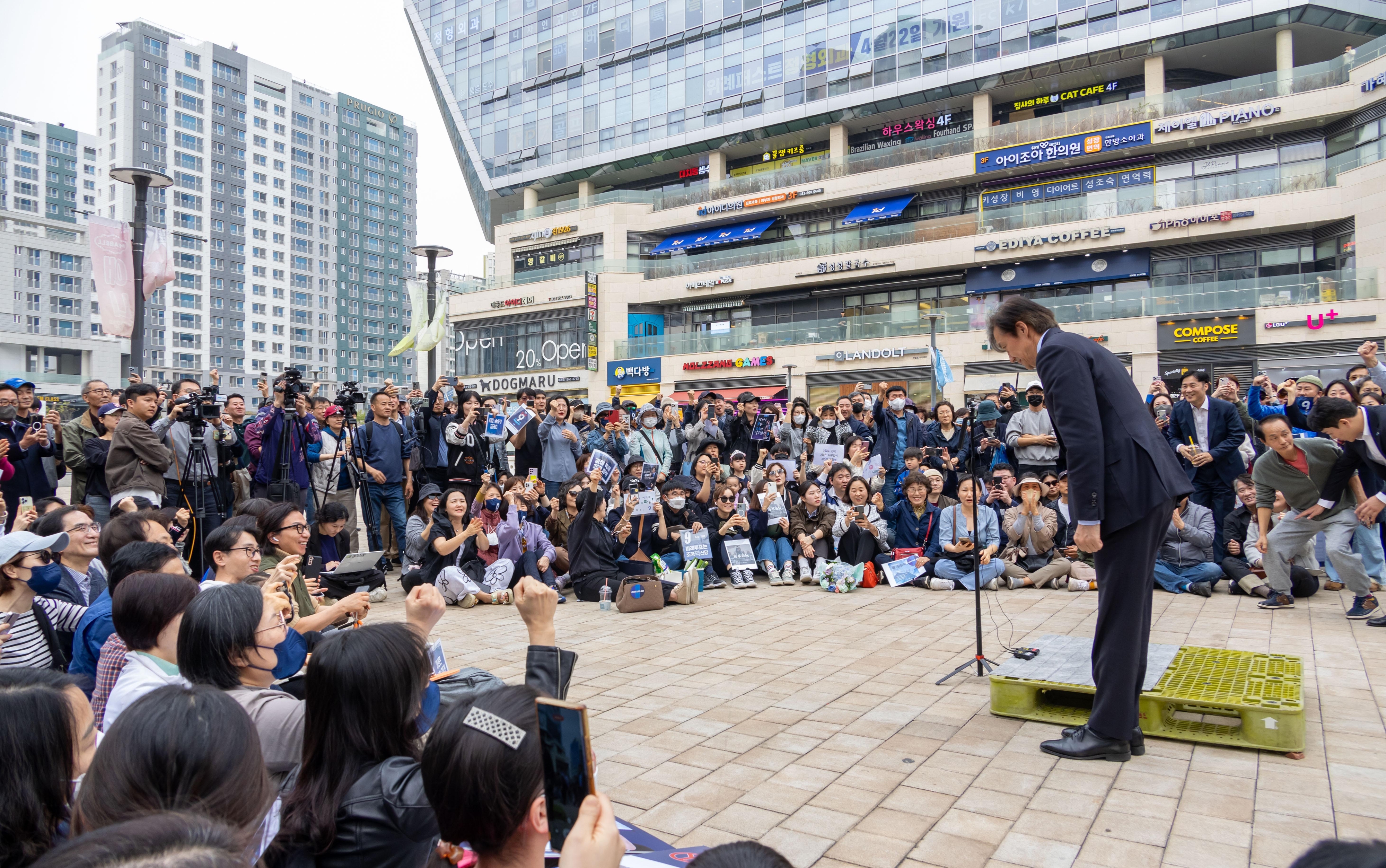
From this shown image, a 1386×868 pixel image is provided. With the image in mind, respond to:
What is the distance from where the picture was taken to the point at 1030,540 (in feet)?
31.3

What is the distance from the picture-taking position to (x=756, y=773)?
3.81m

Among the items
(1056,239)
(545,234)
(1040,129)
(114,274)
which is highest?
(1040,129)

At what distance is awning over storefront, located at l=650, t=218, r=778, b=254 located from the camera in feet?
125

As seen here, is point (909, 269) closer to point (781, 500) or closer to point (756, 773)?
point (781, 500)

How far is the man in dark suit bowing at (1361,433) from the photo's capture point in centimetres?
A: 630

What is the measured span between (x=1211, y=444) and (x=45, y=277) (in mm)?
91540

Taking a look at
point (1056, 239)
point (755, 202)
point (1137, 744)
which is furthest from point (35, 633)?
point (755, 202)

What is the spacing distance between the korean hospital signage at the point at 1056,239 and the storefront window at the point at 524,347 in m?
19.3

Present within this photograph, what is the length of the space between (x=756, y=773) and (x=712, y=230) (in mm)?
37631

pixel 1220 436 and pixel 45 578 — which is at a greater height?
pixel 1220 436

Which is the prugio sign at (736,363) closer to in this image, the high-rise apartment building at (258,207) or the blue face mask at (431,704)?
the blue face mask at (431,704)

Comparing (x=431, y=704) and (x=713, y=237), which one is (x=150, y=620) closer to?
(x=431, y=704)

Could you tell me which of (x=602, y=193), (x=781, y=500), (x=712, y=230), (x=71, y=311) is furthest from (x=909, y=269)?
(x=71, y=311)

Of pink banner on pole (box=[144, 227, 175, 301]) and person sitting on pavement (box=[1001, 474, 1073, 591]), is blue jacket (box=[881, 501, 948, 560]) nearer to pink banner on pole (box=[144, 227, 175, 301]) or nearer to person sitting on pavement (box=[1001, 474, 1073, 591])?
person sitting on pavement (box=[1001, 474, 1073, 591])
